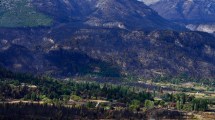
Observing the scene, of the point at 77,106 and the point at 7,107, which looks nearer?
the point at 7,107

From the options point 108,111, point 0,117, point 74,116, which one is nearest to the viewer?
point 0,117

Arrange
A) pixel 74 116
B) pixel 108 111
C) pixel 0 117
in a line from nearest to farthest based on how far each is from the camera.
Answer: pixel 0 117
pixel 74 116
pixel 108 111

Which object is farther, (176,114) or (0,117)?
(176,114)

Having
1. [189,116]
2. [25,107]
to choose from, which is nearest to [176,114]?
[189,116]

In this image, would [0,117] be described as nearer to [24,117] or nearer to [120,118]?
[24,117]

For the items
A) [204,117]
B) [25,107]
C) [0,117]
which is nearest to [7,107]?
[25,107]

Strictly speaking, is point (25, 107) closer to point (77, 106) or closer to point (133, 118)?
point (77, 106)

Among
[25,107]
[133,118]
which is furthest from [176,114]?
[25,107]
